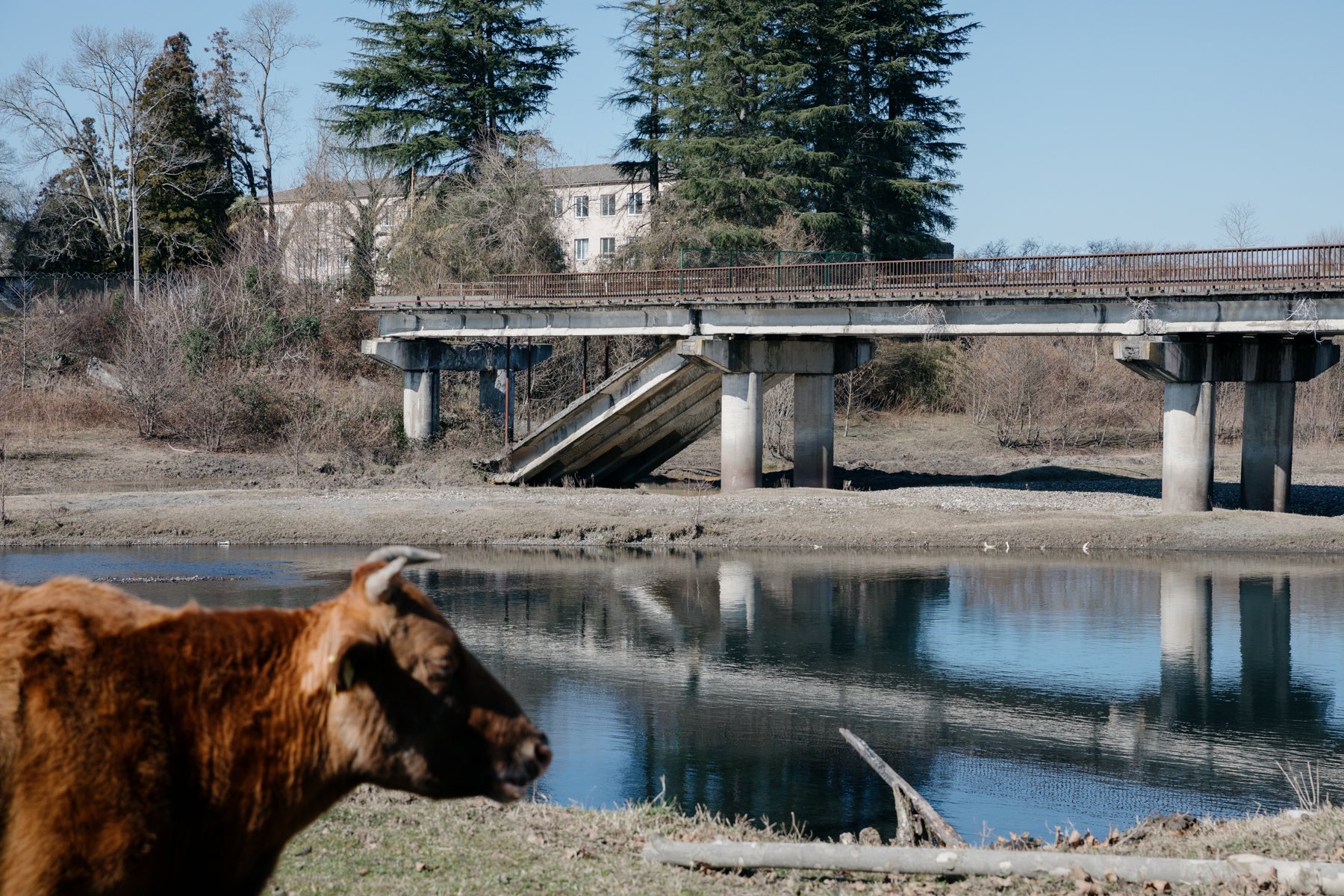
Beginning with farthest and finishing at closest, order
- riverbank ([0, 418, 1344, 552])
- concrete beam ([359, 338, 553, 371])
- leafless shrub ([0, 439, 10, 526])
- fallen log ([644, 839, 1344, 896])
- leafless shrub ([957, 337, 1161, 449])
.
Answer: leafless shrub ([957, 337, 1161, 449])
concrete beam ([359, 338, 553, 371])
riverbank ([0, 418, 1344, 552])
leafless shrub ([0, 439, 10, 526])
fallen log ([644, 839, 1344, 896])

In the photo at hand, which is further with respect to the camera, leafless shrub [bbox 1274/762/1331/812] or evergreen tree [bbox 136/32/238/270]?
evergreen tree [bbox 136/32/238/270]

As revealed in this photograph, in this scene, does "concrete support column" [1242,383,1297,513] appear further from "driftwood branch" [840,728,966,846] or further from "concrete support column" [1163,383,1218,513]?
"driftwood branch" [840,728,966,846]

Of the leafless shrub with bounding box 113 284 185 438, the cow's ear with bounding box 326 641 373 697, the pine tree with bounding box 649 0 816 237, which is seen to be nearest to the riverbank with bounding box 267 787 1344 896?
the cow's ear with bounding box 326 641 373 697

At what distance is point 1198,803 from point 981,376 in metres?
46.8

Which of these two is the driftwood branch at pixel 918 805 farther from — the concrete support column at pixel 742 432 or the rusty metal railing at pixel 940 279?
the concrete support column at pixel 742 432

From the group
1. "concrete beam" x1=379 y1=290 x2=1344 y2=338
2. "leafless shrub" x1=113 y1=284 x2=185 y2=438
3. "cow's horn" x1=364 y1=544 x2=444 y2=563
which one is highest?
"concrete beam" x1=379 y1=290 x2=1344 y2=338

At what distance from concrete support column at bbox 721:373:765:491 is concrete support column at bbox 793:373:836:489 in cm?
160

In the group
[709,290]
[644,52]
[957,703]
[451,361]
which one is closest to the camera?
[957,703]

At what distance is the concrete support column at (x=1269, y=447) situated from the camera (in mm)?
38719

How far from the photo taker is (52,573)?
90.2 ft

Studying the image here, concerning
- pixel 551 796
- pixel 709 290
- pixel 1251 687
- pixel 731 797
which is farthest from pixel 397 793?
pixel 709 290

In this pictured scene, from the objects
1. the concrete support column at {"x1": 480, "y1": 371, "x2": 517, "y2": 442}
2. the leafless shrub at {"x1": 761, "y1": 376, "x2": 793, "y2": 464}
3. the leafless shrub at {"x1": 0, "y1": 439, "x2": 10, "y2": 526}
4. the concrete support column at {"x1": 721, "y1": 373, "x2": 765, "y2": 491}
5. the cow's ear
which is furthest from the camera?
the concrete support column at {"x1": 480, "y1": 371, "x2": 517, "y2": 442}

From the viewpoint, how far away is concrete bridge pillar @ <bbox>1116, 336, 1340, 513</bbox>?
36.8m

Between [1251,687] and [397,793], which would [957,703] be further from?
[397,793]
